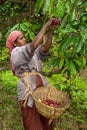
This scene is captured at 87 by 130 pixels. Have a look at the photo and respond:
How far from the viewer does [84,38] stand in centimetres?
277

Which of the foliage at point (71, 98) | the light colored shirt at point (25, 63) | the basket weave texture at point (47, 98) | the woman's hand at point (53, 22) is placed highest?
the woman's hand at point (53, 22)

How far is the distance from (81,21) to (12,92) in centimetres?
275

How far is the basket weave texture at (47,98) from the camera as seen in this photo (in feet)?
10.2

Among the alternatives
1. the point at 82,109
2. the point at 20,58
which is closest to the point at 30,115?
the point at 20,58

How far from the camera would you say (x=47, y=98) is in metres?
3.39

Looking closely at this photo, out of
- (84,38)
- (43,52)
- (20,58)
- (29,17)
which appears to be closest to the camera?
(84,38)

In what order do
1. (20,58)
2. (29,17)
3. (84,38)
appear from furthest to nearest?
(29,17) < (20,58) < (84,38)

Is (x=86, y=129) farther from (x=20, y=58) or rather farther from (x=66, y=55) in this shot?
(x=20, y=58)

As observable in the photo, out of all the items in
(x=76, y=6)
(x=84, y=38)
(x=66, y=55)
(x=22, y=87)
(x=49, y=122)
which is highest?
(x=76, y=6)

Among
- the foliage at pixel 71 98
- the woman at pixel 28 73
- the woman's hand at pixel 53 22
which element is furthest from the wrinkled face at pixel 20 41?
the foliage at pixel 71 98

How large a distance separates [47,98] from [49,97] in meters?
0.02

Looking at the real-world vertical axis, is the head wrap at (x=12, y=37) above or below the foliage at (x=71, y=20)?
below

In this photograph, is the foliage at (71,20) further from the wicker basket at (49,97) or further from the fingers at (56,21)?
the wicker basket at (49,97)

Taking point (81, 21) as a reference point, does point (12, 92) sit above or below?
below
